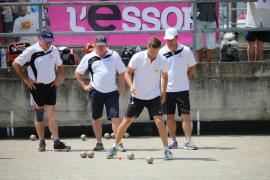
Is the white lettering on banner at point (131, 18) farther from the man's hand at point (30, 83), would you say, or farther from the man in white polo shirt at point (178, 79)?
the man's hand at point (30, 83)

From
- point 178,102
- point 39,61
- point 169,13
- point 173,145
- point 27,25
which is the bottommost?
point 173,145

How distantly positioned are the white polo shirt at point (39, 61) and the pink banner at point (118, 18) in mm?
2619

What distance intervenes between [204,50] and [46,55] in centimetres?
415

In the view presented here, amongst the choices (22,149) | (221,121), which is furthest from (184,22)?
(22,149)

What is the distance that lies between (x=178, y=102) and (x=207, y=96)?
213 centimetres

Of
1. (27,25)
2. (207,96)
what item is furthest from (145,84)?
(27,25)

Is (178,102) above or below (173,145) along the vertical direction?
above

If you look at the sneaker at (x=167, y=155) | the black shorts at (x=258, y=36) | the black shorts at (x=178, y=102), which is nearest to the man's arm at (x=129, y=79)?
the sneaker at (x=167, y=155)

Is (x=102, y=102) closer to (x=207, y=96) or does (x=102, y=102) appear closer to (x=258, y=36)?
(x=207, y=96)

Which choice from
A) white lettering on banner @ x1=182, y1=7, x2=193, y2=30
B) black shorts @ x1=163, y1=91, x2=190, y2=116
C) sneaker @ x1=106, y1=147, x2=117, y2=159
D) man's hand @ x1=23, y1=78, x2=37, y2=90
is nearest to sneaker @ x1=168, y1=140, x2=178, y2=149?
black shorts @ x1=163, y1=91, x2=190, y2=116

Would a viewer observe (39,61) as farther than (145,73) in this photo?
Yes

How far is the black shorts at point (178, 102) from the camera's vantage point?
49.0 ft

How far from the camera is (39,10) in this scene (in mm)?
17125

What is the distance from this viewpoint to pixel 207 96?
17062 millimetres
